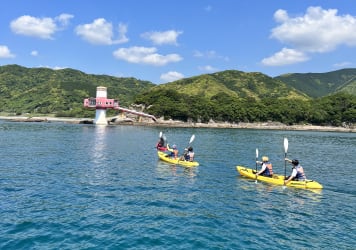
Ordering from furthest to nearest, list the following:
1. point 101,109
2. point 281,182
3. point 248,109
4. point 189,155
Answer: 1. point 248,109
2. point 101,109
3. point 189,155
4. point 281,182

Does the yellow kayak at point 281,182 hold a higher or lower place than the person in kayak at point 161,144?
lower

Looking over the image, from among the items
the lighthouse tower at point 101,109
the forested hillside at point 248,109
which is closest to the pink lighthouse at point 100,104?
the lighthouse tower at point 101,109

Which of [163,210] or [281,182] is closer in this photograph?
[163,210]

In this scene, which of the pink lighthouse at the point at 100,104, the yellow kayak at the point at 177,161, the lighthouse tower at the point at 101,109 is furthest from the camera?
the lighthouse tower at the point at 101,109

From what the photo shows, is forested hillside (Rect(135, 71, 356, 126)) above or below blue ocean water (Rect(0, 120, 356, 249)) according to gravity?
above

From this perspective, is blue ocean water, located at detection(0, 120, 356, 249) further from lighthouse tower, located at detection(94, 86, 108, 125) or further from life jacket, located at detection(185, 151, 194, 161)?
lighthouse tower, located at detection(94, 86, 108, 125)

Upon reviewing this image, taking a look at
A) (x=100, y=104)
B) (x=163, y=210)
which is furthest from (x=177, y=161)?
(x=100, y=104)

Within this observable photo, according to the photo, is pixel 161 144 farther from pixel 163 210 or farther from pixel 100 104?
pixel 100 104

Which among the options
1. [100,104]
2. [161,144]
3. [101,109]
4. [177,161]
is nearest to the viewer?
[177,161]

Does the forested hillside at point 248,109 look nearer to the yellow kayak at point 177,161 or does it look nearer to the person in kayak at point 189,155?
the yellow kayak at point 177,161

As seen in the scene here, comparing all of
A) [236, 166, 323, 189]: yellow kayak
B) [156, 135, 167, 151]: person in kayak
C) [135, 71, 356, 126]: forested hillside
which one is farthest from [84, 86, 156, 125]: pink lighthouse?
[236, 166, 323, 189]: yellow kayak

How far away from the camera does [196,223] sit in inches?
744

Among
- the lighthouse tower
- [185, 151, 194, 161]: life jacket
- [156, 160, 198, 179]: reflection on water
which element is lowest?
[156, 160, 198, 179]: reflection on water

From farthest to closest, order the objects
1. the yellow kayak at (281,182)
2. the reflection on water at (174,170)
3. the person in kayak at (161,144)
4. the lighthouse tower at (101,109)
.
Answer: the lighthouse tower at (101,109) → the person in kayak at (161,144) → the reflection on water at (174,170) → the yellow kayak at (281,182)
